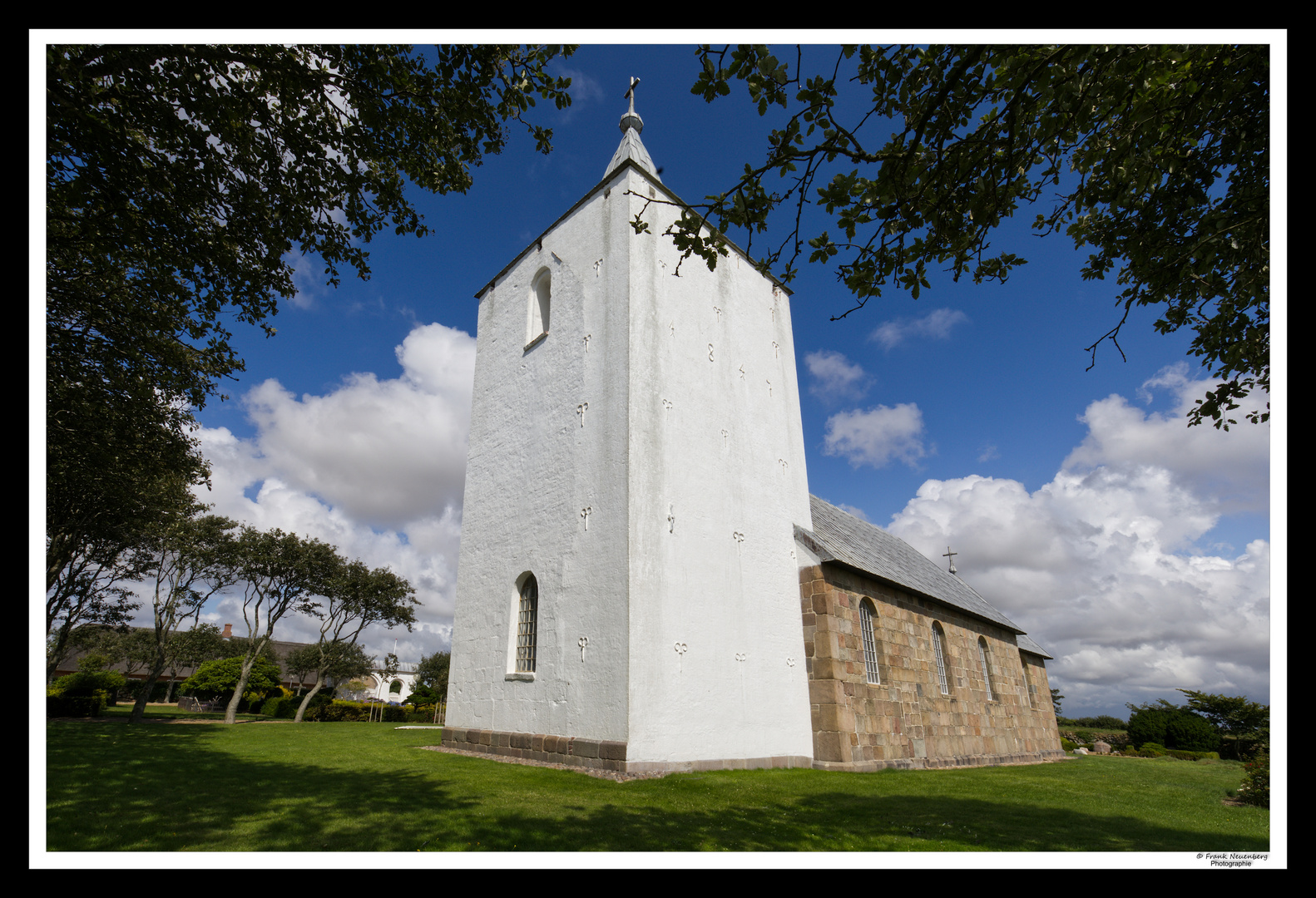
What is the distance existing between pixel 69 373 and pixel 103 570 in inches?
709

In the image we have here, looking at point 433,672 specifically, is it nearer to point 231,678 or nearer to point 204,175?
point 231,678

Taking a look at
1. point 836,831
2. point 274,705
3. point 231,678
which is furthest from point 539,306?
point 231,678

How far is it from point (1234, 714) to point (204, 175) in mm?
37442

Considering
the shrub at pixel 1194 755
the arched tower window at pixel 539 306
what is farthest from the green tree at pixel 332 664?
the shrub at pixel 1194 755

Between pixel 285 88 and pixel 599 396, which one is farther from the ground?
pixel 285 88

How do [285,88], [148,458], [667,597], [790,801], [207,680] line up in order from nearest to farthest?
1. [285,88]
2. [790,801]
3. [667,597]
4. [148,458]
5. [207,680]

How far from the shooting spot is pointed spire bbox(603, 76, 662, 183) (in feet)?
55.3

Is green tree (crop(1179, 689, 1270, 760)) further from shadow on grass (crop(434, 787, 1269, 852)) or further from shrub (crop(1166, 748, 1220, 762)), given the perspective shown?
shadow on grass (crop(434, 787, 1269, 852))

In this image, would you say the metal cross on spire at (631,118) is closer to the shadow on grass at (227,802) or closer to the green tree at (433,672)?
the shadow on grass at (227,802)

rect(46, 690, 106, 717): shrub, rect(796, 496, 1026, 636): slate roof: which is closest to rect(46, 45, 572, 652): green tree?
rect(796, 496, 1026, 636): slate roof

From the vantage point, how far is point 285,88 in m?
6.39

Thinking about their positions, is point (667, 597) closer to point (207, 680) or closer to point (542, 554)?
point (542, 554)

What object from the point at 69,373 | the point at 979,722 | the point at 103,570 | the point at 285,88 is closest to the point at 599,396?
the point at 285,88

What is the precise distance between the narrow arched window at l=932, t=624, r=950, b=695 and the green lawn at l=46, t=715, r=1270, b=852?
5.37 m
